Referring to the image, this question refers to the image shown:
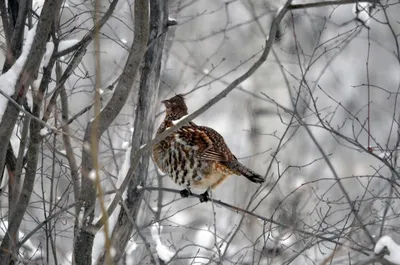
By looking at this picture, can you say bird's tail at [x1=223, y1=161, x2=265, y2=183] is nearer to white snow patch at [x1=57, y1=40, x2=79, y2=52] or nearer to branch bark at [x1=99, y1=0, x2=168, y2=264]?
branch bark at [x1=99, y1=0, x2=168, y2=264]

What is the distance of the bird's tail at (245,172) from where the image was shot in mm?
5471

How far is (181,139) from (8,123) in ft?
5.95

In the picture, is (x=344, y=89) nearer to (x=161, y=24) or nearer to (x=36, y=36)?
(x=161, y=24)

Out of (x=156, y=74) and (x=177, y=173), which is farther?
(x=177, y=173)

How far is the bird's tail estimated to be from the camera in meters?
5.47

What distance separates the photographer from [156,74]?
204 inches

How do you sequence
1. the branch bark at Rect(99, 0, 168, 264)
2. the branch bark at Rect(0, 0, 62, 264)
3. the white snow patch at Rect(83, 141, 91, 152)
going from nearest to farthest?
the white snow patch at Rect(83, 141, 91, 152) → the branch bark at Rect(0, 0, 62, 264) → the branch bark at Rect(99, 0, 168, 264)

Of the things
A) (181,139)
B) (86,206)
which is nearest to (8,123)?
(86,206)

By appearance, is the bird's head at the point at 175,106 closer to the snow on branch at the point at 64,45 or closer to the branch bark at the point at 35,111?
the snow on branch at the point at 64,45

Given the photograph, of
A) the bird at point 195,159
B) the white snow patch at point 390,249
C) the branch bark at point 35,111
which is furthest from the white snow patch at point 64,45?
the white snow patch at point 390,249

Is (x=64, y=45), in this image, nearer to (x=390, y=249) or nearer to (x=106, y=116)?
(x=106, y=116)

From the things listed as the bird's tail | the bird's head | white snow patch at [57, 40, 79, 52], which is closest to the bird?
the bird's tail

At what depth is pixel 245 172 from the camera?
5.64 meters

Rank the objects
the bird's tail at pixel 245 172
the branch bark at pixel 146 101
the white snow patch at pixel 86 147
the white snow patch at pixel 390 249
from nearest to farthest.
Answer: the white snow patch at pixel 86 147 < the white snow patch at pixel 390 249 < the branch bark at pixel 146 101 < the bird's tail at pixel 245 172
